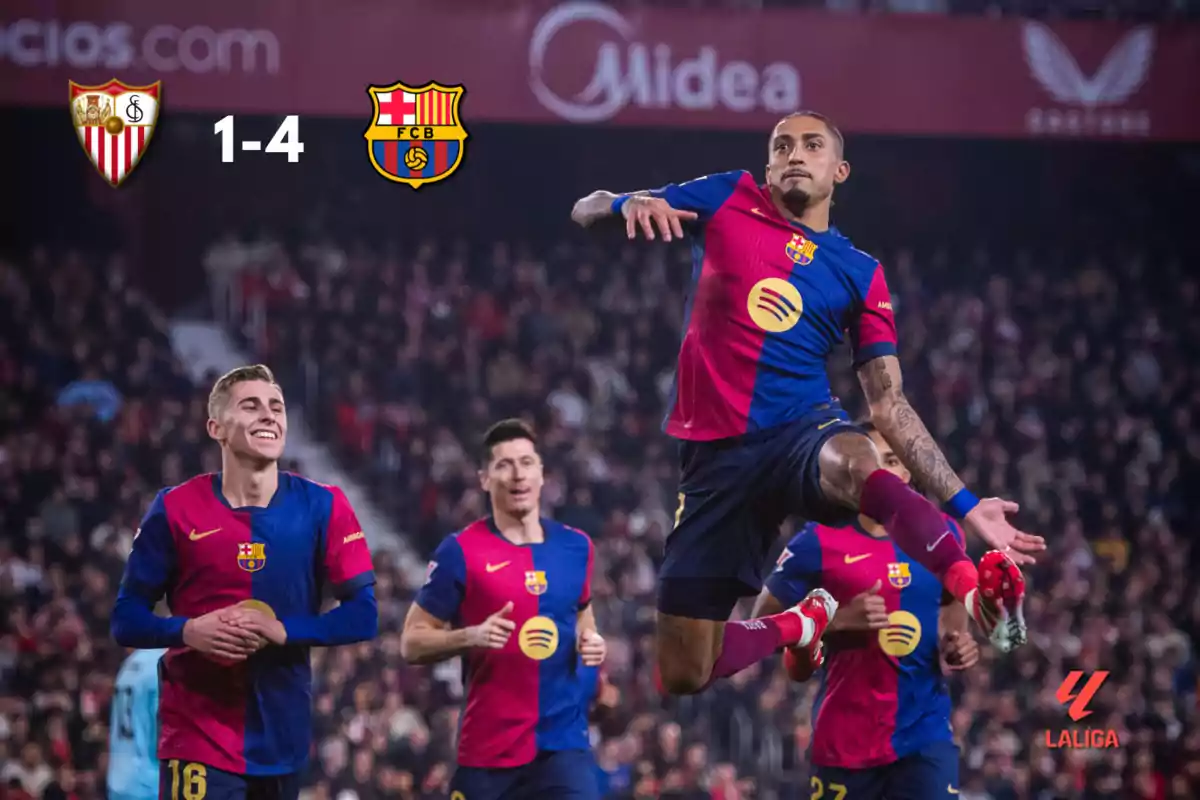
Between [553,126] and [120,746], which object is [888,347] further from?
[553,126]

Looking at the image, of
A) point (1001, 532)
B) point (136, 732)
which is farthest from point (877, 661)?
point (136, 732)

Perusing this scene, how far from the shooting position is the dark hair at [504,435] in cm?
820

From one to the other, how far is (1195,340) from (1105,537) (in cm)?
429

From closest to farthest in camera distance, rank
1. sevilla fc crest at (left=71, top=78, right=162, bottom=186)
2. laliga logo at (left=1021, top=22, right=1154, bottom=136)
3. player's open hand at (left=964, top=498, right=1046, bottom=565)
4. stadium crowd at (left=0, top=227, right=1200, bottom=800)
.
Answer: player's open hand at (left=964, top=498, right=1046, bottom=565) → stadium crowd at (left=0, top=227, right=1200, bottom=800) → sevilla fc crest at (left=71, top=78, right=162, bottom=186) → laliga logo at (left=1021, top=22, right=1154, bottom=136)

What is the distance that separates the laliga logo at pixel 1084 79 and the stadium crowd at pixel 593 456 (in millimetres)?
2332

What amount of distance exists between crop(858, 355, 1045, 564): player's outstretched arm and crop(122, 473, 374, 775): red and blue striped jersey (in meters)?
2.15

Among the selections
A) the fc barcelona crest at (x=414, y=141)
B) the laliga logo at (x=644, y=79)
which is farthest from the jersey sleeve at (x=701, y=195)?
the laliga logo at (x=644, y=79)

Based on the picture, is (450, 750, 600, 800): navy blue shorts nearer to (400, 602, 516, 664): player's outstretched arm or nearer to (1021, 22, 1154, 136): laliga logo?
(400, 602, 516, 664): player's outstretched arm

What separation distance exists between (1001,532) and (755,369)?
1.25 m

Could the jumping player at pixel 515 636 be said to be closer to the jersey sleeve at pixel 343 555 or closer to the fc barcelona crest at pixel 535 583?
the fc barcelona crest at pixel 535 583

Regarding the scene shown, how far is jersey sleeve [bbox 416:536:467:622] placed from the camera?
7984mm

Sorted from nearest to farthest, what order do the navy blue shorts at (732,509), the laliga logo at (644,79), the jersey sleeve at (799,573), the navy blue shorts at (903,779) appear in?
the navy blue shorts at (732,509) < the navy blue shorts at (903,779) < the jersey sleeve at (799,573) < the laliga logo at (644,79)

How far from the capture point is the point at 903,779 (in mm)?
7652

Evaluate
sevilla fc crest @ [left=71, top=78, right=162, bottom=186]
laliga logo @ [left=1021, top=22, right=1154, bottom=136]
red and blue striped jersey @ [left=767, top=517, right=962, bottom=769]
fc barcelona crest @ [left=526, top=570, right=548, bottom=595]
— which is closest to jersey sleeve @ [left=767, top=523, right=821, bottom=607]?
red and blue striped jersey @ [left=767, top=517, right=962, bottom=769]
